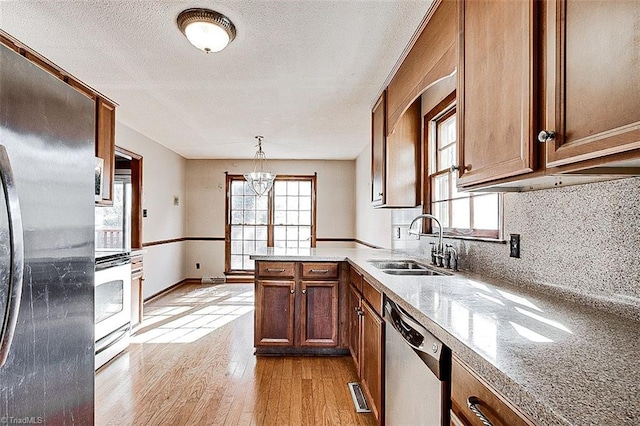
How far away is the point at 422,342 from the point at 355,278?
1.58 meters

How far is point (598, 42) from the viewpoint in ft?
2.71

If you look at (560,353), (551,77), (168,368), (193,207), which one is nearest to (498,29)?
(551,77)

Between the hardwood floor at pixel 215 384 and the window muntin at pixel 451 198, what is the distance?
1356mm

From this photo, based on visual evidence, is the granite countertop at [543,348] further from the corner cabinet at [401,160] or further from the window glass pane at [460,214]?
the corner cabinet at [401,160]

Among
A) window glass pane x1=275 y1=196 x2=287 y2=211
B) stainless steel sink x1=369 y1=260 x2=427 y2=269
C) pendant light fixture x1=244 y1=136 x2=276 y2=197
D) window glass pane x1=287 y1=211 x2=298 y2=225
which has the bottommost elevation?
stainless steel sink x1=369 y1=260 x2=427 y2=269

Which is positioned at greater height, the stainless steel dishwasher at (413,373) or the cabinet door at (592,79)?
the cabinet door at (592,79)


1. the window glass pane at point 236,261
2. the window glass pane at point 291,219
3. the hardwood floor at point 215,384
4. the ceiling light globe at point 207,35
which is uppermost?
the ceiling light globe at point 207,35

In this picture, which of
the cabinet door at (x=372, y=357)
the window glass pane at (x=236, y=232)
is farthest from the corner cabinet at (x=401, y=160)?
the window glass pane at (x=236, y=232)

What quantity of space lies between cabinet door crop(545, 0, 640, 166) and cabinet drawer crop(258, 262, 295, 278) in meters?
2.44

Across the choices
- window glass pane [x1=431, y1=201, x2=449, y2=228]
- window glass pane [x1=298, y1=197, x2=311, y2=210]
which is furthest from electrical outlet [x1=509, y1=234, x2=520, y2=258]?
window glass pane [x1=298, y1=197, x2=311, y2=210]

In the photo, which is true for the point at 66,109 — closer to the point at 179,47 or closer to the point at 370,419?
the point at 179,47

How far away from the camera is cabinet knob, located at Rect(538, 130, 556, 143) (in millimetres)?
959

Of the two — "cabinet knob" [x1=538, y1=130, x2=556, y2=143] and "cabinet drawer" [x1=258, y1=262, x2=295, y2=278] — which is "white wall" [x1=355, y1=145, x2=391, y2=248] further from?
"cabinet knob" [x1=538, y1=130, x2=556, y2=143]

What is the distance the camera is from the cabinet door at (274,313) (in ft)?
10.4
